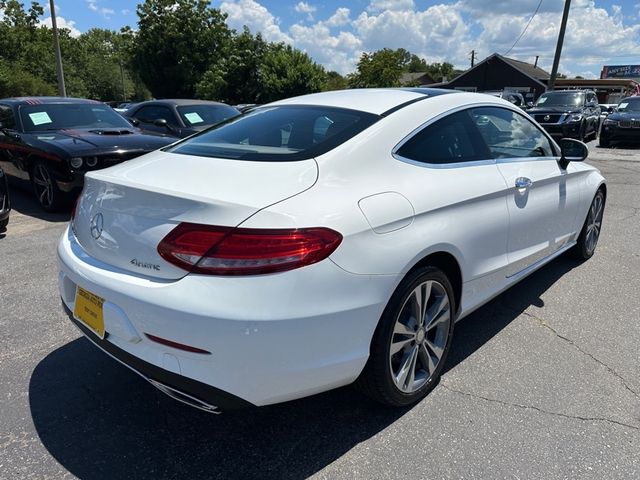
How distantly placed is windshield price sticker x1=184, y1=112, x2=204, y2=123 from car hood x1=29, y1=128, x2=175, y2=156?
1958 mm

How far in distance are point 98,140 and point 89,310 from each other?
4.65 metres

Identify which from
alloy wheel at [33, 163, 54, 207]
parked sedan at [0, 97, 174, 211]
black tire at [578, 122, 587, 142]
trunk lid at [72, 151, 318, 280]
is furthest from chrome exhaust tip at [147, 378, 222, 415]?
black tire at [578, 122, 587, 142]

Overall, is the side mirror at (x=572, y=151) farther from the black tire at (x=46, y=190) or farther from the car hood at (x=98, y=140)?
the black tire at (x=46, y=190)

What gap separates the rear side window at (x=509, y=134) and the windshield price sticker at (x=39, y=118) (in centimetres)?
617

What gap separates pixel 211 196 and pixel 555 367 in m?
2.29

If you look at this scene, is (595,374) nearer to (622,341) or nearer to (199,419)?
(622,341)

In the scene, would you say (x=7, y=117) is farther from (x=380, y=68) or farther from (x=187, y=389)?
(x=380, y=68)

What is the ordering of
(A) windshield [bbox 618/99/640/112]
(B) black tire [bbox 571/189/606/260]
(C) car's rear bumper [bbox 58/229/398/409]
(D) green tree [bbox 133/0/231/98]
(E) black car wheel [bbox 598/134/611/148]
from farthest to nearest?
(D) green tree [bbox 133/0/231/98] < (A) windshield [bbox 618/99/640/112] < (E) black car wheel [bbox 598/134/611/148] < (B) black tire [bbox 571/189/606/260] < (C) car's rear bumper [bbox 58/229/398/409]

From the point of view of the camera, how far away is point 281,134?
2764 millimetres

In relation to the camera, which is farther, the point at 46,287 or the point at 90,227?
the point at 46,287

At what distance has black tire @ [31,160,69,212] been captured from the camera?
20.1 feet

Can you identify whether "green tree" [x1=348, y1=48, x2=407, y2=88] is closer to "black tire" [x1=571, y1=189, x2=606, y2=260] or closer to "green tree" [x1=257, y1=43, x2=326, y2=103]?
"green tree" [x1=257, y1=43, x2=326, y2=103]

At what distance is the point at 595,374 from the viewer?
2908 mm

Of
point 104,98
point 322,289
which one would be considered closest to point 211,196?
point 322,289
